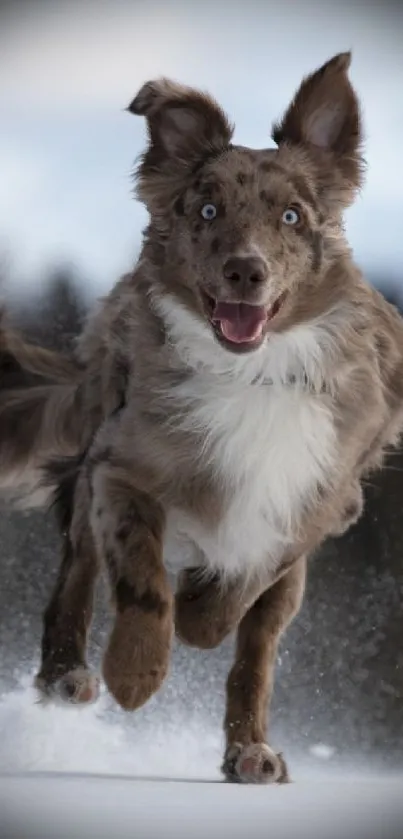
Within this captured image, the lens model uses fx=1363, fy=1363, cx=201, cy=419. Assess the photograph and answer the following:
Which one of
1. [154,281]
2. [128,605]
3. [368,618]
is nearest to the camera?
[128,605]

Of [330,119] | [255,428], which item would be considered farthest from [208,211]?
[255,428]

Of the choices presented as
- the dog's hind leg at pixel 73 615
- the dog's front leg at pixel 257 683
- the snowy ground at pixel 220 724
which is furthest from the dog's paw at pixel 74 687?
the dog's front leg at pixel 257 683

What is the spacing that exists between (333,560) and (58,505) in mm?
1249

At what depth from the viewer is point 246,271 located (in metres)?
3.25

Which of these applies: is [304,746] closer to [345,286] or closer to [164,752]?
[164,752]

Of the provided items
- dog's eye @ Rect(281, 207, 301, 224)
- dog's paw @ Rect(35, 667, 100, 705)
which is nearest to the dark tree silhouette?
dog's paw @ Rect(35, 667, 100, 705)

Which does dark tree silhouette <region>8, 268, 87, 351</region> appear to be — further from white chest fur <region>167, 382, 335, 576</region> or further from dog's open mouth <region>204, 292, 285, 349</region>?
dog's open mouth <region>204, 292, 285, 349</region>

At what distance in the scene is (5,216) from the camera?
15.1 ft

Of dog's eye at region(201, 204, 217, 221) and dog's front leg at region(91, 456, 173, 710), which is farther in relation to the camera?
dog's eye at region(201, 204, 217, 221)

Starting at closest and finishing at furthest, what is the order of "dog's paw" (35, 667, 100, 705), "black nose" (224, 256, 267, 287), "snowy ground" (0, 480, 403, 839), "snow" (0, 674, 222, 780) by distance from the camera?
"black nose" (224, 256, 267, 287)
"snowy ground" (0, 480, 403, 839)
"dog's paw" (35, 667, 100, 705)
"snow" (0, 674, 222, 780)

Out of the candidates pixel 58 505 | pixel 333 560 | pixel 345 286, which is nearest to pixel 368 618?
pixel 333 560

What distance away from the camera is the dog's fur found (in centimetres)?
348

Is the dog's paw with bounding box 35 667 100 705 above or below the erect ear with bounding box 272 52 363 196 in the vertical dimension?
below

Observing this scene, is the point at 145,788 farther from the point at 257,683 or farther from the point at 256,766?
the point at 257,683
